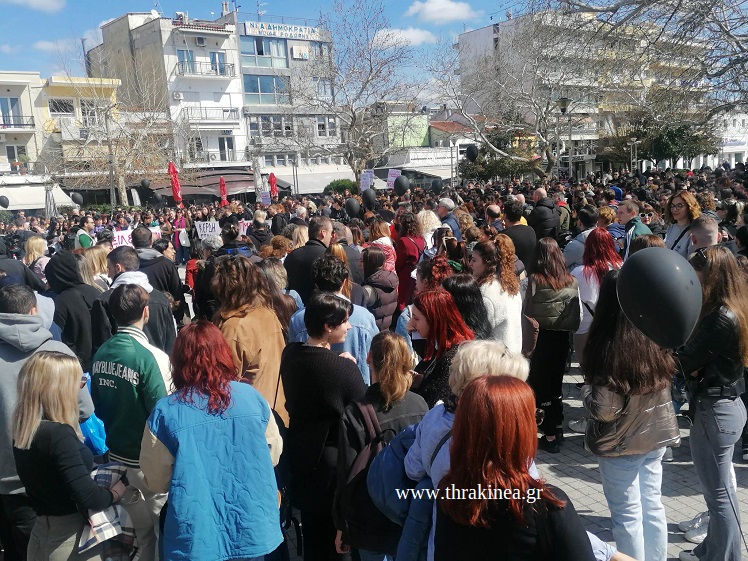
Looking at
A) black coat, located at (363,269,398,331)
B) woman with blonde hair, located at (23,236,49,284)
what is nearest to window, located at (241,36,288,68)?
woman with blonde hair, located at (23,236,49,284)

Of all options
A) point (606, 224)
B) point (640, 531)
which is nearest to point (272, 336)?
point (640, 531)

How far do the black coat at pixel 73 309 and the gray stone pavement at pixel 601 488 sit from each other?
2.47m

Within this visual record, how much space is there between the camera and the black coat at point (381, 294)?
5375mm

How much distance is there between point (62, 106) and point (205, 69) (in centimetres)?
1068

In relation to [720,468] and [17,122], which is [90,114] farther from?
[720,468]

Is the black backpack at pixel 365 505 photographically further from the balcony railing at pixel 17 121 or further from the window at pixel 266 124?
the balcony railing at pixel 17 121

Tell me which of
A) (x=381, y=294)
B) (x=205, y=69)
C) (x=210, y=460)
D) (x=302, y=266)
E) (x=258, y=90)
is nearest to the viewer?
(x=210, y=460)

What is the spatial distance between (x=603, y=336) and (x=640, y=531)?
0.98 meters

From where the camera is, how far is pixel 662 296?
2398 millimetres

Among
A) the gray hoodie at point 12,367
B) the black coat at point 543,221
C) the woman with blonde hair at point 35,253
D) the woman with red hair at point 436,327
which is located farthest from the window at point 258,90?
the woman with red hair at point 436,327

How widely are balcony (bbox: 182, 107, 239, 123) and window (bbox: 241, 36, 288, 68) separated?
4643 mm

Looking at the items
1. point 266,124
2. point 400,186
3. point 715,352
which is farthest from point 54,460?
point 266,124

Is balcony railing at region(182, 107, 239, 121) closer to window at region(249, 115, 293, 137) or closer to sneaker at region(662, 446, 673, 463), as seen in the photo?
window at region(249, 115, 293, 137)

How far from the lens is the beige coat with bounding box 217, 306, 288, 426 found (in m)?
3.62
